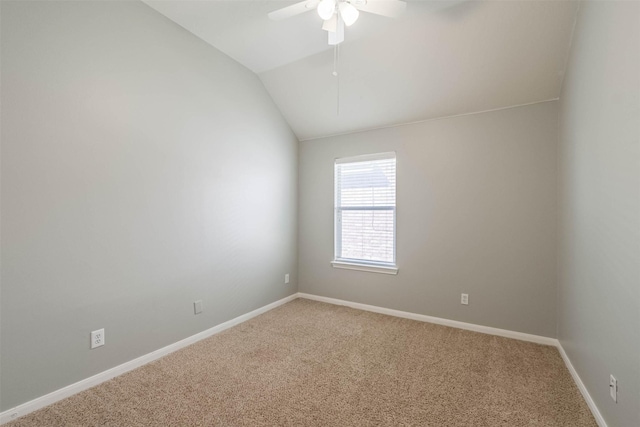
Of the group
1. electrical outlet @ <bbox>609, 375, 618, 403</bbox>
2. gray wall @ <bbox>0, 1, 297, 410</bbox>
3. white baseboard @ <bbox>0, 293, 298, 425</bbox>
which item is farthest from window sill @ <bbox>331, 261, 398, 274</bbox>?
electrical outlet @ <bbox>609, 375, 618, 403</bbox>

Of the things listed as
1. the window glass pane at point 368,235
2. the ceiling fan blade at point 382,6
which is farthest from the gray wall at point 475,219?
the ceiling fan blade at point 382,6

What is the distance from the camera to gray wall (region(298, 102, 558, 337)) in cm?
273

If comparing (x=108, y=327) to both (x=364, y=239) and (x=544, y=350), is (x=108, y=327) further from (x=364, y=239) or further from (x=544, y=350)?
(x=544, y=350)

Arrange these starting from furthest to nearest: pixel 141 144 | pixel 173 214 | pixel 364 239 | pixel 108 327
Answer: pixel 364 239 → pixel 173 214 → pixel 141 144 → pixel 108 327

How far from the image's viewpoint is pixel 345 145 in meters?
3.83

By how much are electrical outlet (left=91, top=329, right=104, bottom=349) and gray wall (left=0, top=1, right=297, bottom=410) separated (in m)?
0.04

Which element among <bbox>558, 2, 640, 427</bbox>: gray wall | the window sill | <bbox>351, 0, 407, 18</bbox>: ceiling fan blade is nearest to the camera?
<bbox>558, 2, 640, 427</bbox>: gray wall

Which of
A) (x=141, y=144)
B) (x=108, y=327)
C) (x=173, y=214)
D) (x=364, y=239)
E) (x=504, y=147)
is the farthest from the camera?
(x=364, y=239)

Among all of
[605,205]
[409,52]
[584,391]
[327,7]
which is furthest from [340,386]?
[409,52]

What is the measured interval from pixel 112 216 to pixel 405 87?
9.58ft

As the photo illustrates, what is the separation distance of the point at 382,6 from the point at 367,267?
2.73 metres

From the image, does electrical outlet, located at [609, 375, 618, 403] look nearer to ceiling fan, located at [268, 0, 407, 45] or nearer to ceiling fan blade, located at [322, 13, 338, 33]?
A: ceiling fan, located at [268, 0, 407, 45]

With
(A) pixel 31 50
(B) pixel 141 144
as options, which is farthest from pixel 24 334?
(A) pixel 31 50

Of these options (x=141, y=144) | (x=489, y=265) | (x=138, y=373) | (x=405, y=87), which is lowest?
(x=138, y=373)
